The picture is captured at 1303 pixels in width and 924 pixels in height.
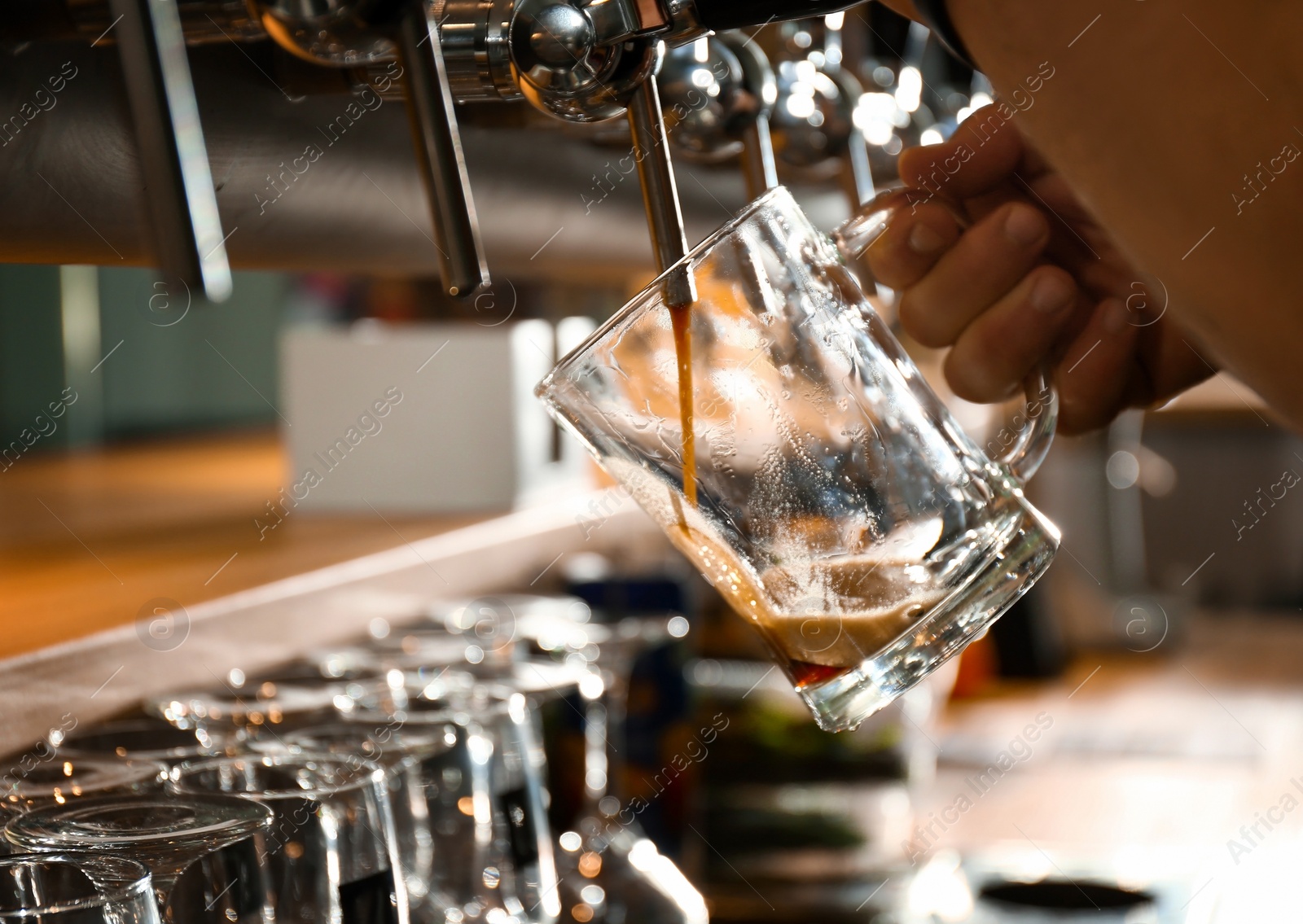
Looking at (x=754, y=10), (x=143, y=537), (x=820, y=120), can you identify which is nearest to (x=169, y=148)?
(x=754, y=10)

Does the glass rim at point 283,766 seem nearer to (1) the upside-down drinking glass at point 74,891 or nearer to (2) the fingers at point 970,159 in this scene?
(1) the upside-down drinking glass at point 74,891

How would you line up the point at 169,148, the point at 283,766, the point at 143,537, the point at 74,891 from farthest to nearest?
the point at 143,537 → the point at 283,766 → the point at 74,891 → the point at 169,148

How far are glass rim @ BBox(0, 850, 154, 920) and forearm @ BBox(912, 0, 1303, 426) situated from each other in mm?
340

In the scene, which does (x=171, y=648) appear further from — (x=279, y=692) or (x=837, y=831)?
(x=837, y=831)

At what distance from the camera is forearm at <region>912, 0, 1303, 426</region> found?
0.33 metres

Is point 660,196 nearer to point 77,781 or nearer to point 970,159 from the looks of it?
point 970,159

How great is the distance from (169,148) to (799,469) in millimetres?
251

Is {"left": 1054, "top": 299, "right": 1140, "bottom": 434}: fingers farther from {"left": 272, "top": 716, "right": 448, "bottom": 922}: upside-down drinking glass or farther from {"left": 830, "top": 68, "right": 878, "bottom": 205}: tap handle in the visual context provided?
{"left": 272, "top": 716, "right": 448, "bottom": 922}: upside-down drinking glass

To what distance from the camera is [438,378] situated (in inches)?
56.2

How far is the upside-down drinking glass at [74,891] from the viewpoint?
0.38m

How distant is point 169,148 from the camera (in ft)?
0.98

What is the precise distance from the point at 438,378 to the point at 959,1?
1.11m
